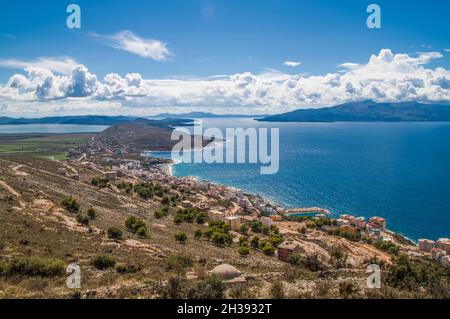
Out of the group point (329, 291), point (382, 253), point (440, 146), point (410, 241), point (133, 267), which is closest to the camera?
point (329, 291)

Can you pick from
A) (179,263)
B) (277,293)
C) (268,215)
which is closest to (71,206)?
(179,263)

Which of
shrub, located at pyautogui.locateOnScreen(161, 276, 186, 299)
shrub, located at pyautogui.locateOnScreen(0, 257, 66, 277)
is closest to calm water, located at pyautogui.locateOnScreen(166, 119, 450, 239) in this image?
shrub, located at pyautogui.locateOnScreen(161, 276, 186, 299)

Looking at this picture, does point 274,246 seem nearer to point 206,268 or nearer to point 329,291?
point 206,268

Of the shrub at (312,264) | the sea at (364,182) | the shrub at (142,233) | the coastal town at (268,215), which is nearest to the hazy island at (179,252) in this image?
the shrub at (142,233)

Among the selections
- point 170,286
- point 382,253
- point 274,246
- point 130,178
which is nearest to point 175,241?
point 274,246

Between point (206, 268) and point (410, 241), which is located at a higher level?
point (206, 268)
